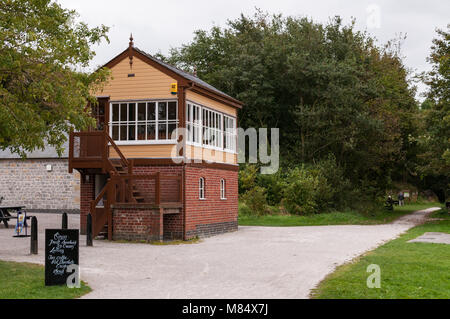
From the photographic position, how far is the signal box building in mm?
19203

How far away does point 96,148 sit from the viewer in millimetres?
20219

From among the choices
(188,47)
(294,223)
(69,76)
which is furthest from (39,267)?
(188,47)

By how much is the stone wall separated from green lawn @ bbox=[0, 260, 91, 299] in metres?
21.4

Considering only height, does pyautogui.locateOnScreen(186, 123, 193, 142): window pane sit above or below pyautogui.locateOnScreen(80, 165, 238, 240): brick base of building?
above

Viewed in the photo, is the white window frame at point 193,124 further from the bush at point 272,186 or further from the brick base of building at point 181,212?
the bush at point 272,186

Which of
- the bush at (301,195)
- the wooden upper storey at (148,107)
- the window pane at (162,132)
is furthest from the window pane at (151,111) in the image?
the bush at (301,195)

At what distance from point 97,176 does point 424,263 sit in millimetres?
13106

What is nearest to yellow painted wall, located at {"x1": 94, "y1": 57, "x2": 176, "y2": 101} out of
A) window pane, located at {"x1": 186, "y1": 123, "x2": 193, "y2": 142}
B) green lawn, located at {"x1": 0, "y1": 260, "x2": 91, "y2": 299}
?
window pane, located at {"x1": 186, "y1": 123, "x2": 193, "y2": 142}

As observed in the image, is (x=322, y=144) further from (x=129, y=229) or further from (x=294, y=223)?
(x=129, y=229)

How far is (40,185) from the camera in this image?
109 feet

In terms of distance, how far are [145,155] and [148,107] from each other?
177cm

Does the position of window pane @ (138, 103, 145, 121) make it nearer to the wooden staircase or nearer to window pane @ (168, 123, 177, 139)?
window pane @ (168, 123, 177, 139)

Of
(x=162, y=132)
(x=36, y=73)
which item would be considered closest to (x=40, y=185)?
(x=162, y=132)

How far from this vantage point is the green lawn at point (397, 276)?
9242mm
